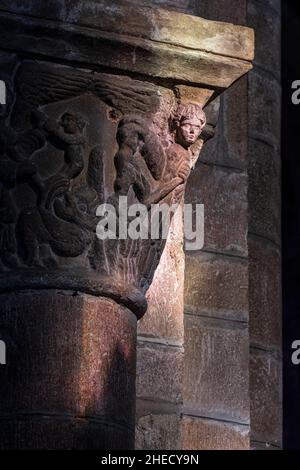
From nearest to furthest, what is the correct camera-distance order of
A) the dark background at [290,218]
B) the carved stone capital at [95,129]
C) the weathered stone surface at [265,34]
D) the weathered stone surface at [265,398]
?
the carved stone capital at [95,129] < the weathered stone surface at [265,398] < the weathered stone surface at [265,34] < the dark background at [290,218]

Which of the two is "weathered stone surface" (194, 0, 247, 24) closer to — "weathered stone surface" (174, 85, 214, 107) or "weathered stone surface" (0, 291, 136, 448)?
"weathered stone surface" (174, 85, 214, 107)

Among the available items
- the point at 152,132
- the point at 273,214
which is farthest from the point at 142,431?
the point at 273,214

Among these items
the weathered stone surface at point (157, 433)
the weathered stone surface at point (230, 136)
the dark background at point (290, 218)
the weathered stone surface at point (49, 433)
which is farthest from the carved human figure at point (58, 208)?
the dark background at point (290, 218)

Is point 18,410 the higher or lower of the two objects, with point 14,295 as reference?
lower

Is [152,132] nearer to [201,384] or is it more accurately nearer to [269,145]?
[201,384]

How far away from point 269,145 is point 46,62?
165cm

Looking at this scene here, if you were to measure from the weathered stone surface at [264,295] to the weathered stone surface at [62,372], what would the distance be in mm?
1412

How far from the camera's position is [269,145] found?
21.9 feet

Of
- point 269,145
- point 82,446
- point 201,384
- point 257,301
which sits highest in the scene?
point 269,145

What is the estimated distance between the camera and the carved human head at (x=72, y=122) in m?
5.14

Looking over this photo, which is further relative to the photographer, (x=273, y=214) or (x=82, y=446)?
A: (x=273, y=214)

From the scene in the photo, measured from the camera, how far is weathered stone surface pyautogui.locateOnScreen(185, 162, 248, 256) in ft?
19.4

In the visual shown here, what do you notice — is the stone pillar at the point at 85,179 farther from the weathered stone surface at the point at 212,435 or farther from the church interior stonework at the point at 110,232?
the weathered stone surface at the point at 212,435

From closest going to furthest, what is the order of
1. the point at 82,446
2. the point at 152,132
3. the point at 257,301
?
the point at 82,446 → the point at 152,132 → the point at 257,301
